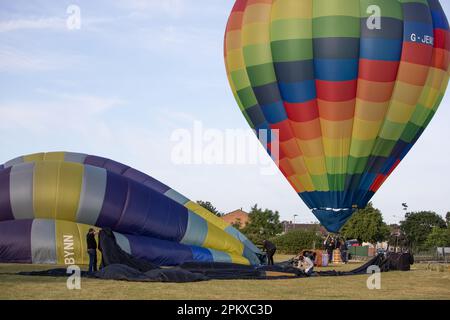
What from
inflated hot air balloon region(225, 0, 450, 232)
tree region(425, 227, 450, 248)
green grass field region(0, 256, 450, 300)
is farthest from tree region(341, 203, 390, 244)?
green grass field region(0, 256, 450, 300)

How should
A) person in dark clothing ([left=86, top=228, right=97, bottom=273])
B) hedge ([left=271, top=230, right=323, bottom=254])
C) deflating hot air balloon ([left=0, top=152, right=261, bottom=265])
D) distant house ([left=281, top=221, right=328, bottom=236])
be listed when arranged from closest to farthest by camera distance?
person in dark clothing ([left=86, top=228, right=97, bottom=273]), deflating hot air balloon ([left=0, top=152, right=261, bottom=265]), hedge ([left=271, top=230, right=323, bottom=254]), distant house ([left=281, top=221, right=328, bottom=236])

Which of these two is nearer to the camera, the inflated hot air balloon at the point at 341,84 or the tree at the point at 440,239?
the inflated hot air balloon at the point at 341,84

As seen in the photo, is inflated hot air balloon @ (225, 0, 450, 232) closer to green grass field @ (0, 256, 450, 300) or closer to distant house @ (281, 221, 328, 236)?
green grass field @ (0, 256, 450, 300)

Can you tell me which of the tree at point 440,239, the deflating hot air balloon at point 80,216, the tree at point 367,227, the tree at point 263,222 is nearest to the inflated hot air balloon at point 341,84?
the deflating hot air balloon at point 80,216

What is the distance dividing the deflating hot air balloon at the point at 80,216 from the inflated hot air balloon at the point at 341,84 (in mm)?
4750

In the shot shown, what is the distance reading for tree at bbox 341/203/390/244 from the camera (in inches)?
2820

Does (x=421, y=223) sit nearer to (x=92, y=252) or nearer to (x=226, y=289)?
(x=92, y=252)

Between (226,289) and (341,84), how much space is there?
36.7ft

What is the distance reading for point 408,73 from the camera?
85.2ft

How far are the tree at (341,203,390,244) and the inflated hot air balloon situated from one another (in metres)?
44.8

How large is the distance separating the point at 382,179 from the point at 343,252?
24.5ft

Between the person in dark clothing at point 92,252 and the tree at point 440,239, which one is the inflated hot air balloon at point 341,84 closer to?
the person in dark clothing at point 92,252

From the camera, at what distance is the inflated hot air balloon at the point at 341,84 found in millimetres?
25547
